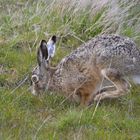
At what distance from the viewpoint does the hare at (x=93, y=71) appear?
21.2 ft

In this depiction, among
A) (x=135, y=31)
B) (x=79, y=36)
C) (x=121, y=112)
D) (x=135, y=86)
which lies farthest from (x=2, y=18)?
(x=121, y=112)

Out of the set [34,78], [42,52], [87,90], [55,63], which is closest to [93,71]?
[87,90]

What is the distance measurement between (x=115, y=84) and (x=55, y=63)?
50.1 inches

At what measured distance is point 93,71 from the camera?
6586 mm

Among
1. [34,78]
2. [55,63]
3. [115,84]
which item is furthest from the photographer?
[55,63]

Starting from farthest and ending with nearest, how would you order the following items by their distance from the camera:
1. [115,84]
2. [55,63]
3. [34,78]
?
[55,63]
[34,78]
[115,84]

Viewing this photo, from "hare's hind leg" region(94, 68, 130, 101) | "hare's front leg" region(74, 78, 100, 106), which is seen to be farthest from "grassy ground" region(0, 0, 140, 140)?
"hare's front leg" region(74, 78, 100, 106)

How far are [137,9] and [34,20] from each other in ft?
5.07

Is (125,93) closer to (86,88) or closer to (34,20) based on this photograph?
(86,88)

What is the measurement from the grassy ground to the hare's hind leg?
0.27ft

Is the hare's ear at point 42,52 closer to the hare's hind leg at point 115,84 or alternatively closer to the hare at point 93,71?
the hare at point 93,71

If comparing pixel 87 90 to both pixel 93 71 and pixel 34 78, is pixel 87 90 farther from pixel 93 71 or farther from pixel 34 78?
pixel 34 78

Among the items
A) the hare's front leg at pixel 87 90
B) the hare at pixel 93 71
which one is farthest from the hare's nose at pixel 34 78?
the hare's front leg at pixel 87 90

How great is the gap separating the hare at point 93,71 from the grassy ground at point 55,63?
161 mm
